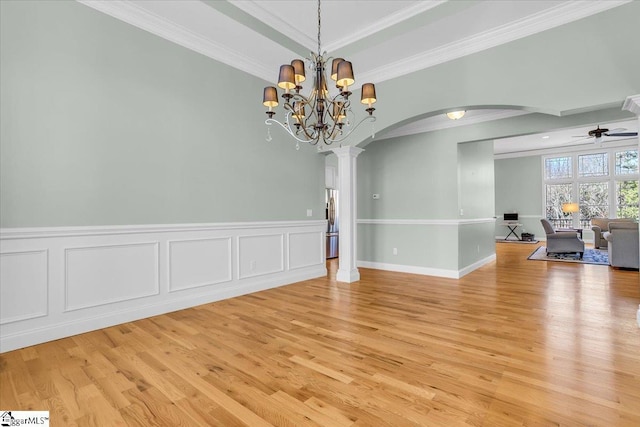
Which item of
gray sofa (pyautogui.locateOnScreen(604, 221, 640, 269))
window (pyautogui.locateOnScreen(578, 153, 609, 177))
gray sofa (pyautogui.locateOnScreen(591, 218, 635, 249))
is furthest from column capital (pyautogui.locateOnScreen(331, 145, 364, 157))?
window (pyautogui.locateOnScreen(578, 153, 609, 177))

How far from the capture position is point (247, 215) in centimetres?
438

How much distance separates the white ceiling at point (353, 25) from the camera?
3.17 metres

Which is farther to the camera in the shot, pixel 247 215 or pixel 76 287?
pixel 247 215

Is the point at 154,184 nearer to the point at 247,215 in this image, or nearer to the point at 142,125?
the point at 142,125

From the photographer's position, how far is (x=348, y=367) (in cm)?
221

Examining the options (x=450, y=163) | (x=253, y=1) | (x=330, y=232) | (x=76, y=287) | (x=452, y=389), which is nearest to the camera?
(x=452, y=389)

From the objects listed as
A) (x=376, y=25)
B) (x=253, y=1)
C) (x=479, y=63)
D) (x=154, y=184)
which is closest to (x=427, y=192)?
(x=479, y=63)

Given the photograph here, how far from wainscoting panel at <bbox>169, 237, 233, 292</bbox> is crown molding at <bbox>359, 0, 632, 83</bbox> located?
3307 millimetres

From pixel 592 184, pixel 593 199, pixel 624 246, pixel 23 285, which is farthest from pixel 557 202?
pixel 23 285

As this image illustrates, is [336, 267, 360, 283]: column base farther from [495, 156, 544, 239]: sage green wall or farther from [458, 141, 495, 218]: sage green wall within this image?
[495, 156, 544, 239]: sage green wall

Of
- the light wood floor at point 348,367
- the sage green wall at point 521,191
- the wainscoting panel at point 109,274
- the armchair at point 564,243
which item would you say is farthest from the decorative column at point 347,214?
the sage green wall at point 521,191

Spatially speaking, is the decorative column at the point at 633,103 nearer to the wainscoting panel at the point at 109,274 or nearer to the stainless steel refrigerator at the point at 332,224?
the wainscoting panel at the point at 109,274

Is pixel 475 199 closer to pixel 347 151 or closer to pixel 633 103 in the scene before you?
pixel 347 151

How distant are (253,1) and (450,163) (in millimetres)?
4142
